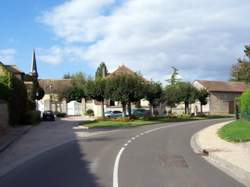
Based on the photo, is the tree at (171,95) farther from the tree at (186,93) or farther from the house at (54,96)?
the house at (54,96)

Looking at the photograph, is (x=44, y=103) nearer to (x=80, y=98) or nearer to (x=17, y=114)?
(x=80, y=98)

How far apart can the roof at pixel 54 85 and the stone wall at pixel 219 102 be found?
30.6 meters

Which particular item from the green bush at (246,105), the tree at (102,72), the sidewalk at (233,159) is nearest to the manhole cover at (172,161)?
the sidewalk at (233,159)

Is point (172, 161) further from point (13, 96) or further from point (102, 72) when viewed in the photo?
point (102, 72)

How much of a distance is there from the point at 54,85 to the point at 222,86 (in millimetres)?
36716

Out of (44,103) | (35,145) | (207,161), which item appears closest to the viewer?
(207,161)

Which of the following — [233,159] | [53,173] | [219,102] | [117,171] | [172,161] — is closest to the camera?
[53,173]

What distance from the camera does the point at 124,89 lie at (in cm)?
5781

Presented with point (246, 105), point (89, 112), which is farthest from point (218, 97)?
point (246, 105)

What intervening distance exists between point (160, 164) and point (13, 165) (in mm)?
4848

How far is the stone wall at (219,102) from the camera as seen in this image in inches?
3590

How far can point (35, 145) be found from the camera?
25859 millimetres

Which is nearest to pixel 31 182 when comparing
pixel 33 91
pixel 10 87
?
pixel 10 87

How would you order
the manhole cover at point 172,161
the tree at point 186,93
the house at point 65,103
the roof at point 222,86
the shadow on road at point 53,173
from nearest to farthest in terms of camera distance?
1. the shadow on road at point 53,173
2. the manhole cover at point 172,161
3. the tree at point 186,93
4. the house at point 65,103
5. the roof at point 222,86
